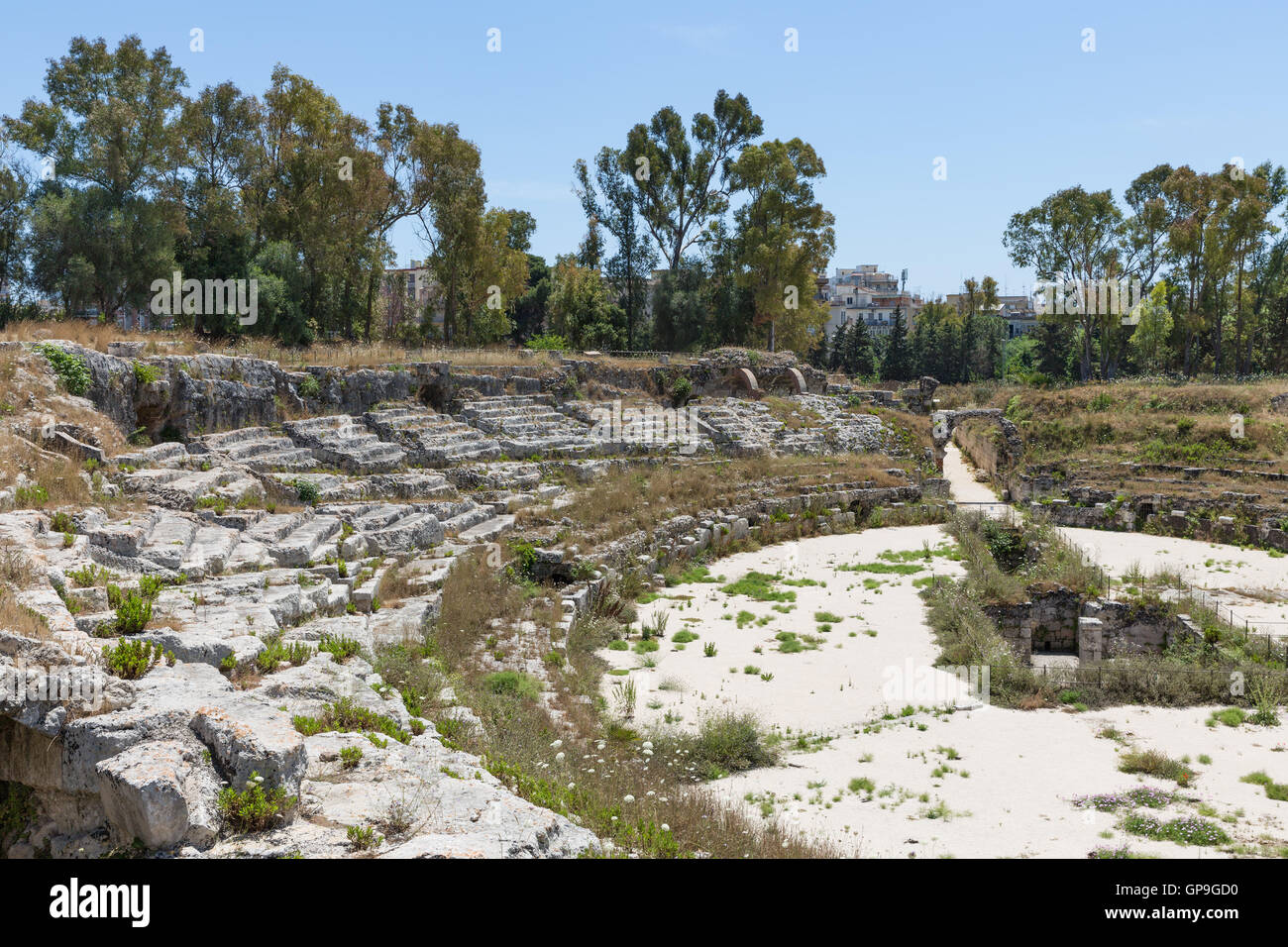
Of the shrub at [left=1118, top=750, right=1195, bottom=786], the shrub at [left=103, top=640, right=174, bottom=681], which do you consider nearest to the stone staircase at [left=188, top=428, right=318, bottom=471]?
the shrub at [left=103, top=640, right=174, bottom=681]

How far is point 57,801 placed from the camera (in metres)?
5.63

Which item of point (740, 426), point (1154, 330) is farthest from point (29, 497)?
point (1154, 330)

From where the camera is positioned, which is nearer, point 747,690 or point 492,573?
point 747,690

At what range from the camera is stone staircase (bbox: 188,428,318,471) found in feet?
55.4

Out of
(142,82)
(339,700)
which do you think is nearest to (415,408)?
(142,82)

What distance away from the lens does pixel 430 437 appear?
21.6m

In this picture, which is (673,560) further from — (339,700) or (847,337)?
(847,337)

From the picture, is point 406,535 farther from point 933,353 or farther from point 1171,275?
point 933,353

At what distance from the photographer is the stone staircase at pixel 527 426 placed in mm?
23469

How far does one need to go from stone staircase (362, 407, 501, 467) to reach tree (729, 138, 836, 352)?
74.9ft

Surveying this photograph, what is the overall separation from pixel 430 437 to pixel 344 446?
2.69 m

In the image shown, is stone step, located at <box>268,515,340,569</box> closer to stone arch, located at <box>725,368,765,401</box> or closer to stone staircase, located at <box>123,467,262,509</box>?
stone staircase, located at <box>123,467,262,509</box>

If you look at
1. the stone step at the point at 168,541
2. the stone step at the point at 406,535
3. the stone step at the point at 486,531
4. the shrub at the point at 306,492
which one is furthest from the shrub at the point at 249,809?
the shrub at the point at 306,492
